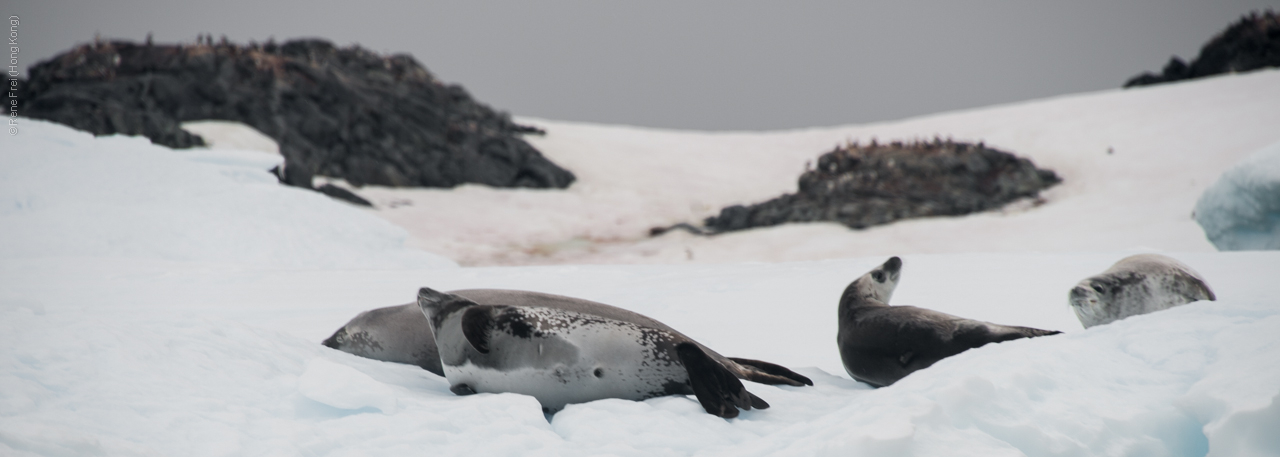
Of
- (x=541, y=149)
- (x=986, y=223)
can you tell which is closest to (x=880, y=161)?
(x=986, y=223)

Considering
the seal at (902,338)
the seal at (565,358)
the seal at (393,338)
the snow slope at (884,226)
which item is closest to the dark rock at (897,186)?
the snow slope at (884,226)

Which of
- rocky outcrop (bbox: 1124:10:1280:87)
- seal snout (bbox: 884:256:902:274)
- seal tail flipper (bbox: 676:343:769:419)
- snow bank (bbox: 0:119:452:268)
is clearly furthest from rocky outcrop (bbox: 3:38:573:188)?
rocky outcrop (bbox: 1124:10:1280:87)

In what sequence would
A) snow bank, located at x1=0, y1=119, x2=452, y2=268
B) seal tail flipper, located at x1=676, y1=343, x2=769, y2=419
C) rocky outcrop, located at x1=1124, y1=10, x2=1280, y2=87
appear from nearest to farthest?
seal tail flipper, located at x1=676, y1=343, x2=769, y2=419 → snow bank, located at x1=0, y1=119, x2=452, y2=268 → rocky outcrop, located at x1=1124, y1=10, x2=1280, y2=87

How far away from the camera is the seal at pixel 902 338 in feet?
11.4

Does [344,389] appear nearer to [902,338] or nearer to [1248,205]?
[902,338]

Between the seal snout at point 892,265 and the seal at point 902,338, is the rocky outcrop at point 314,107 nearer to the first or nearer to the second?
the seal snout at point 892,265

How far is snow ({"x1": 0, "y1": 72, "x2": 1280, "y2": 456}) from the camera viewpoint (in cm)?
205

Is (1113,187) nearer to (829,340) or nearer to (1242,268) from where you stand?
(1242,268)

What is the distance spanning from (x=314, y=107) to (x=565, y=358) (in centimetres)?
2169

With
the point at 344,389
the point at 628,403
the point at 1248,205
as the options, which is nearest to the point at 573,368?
the point at 628,403

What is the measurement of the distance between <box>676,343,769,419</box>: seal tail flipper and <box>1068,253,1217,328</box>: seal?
2.07m

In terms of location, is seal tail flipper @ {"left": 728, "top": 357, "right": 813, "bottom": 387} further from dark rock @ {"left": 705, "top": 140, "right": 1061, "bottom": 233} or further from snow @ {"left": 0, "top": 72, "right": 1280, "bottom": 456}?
dark rock @ {"left": 705, "top": 140, "right": 1061, "bottom": 233}

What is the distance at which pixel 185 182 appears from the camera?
9758 mm

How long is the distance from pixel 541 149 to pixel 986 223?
14.7m
